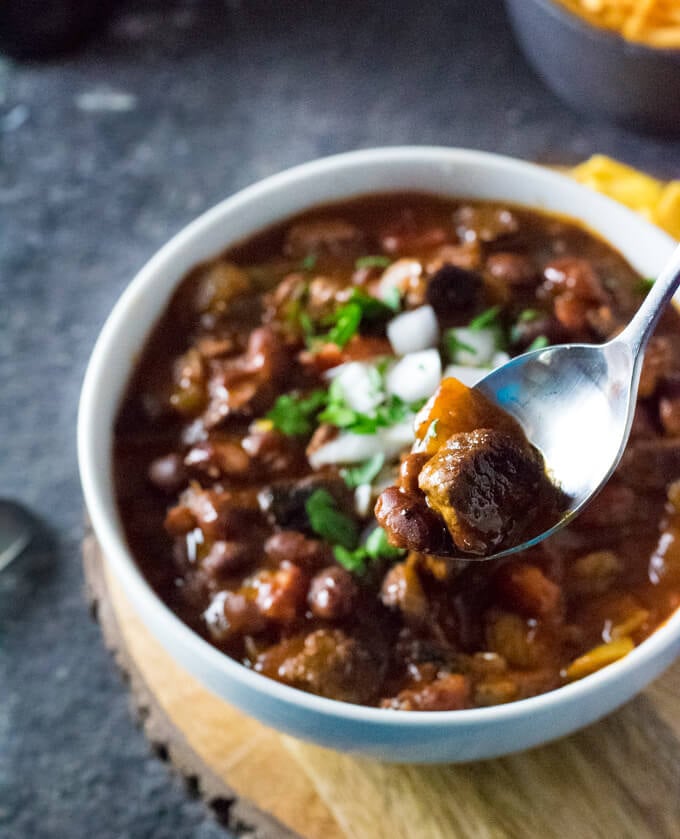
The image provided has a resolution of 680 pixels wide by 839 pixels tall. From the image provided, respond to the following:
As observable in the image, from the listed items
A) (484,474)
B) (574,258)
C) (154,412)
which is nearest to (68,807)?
(154,412)

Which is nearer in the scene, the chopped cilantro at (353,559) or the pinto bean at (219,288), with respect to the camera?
the chopped cilantro at (353,559)

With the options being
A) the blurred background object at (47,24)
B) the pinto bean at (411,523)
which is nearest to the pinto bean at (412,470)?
the pinto bean at (411,523)

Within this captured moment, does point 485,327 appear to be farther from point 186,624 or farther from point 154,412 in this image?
point 186,624

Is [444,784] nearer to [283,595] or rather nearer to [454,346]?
[283,595]

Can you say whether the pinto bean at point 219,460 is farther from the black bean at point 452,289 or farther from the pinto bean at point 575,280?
the pinto bean at point 575,280

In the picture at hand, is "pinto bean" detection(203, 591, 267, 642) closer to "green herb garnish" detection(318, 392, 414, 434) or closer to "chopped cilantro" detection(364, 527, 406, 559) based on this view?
"chopped cilantro" detection(364, 527, 406, 559)

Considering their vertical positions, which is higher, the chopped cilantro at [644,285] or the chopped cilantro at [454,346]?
the chopped cilantro at [644,285]

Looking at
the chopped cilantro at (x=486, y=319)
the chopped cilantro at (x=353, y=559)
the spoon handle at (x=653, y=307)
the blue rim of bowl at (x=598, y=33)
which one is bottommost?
the chopped cilantro at (x=353, y=559)

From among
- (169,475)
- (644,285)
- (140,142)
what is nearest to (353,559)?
Answer: (169,475)
